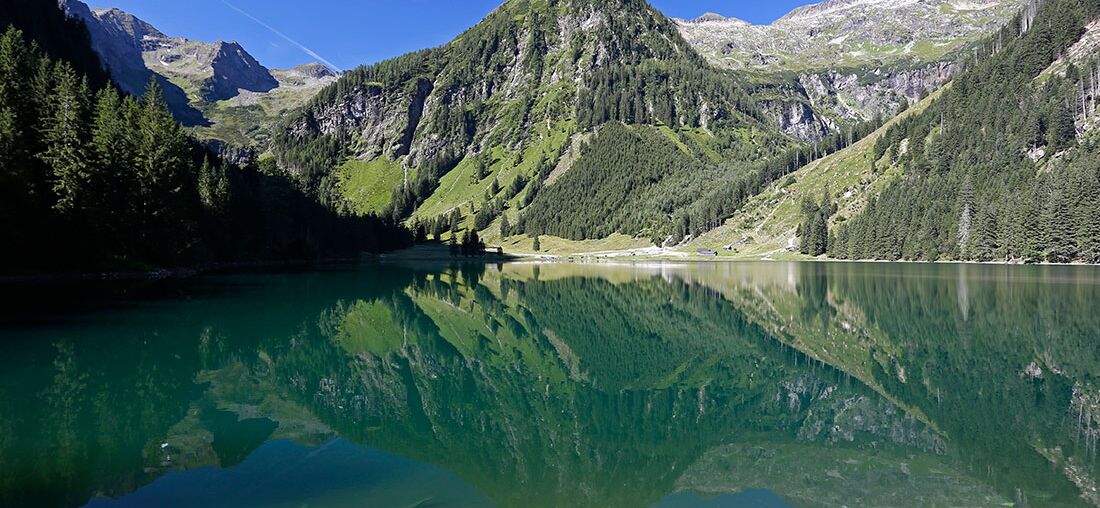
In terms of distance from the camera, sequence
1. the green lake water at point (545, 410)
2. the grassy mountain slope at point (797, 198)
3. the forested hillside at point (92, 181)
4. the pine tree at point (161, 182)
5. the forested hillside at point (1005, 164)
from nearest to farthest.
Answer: the green lake water at point (545, 410) → the forested hillside at point (92, 181) → the pine tree at point (161, 182) → the forested hillside at point (1005, 164) → the grassy mountain slope at point (797, 198)

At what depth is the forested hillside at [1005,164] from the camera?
96.6 m

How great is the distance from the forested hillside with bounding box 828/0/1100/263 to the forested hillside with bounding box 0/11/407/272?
131m

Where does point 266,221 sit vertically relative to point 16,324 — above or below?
above

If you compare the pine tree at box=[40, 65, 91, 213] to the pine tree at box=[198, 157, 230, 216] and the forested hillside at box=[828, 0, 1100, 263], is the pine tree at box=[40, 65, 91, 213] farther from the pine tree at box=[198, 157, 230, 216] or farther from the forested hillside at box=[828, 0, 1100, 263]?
the forested hillside at box=[828, 0, 1100, 263]

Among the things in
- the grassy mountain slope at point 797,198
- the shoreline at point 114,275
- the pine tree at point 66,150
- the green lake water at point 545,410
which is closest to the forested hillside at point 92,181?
the pine tree at point 66,150

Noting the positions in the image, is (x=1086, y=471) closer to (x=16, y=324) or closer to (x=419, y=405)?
(x=419, y=405)

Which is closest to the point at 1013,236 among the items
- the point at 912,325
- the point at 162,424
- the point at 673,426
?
the point at 912,325

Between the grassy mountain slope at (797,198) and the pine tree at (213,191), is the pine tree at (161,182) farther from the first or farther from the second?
the grassy mountain slope at (797,198)

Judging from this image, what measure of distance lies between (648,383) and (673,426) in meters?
5.32

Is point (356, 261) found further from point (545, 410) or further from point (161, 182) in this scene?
point (545, 410)

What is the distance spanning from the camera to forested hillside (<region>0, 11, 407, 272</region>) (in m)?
48.4

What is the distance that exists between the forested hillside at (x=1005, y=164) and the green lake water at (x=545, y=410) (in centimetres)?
8193

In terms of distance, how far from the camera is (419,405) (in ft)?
59.0

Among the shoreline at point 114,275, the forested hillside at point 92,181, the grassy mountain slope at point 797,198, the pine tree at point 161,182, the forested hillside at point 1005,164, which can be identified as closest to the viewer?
the forested hillside at point 92,181
